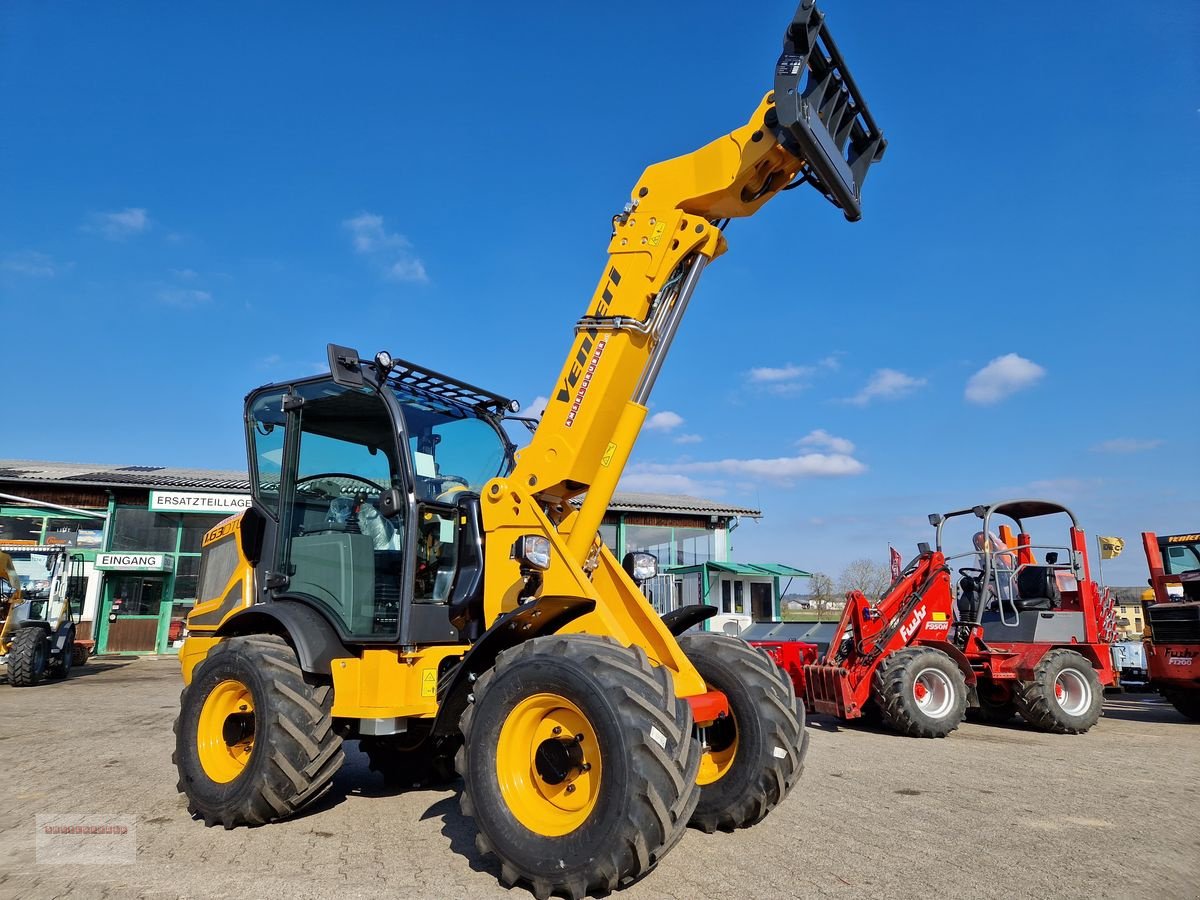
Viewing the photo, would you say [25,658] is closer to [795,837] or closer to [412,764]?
[412,764]

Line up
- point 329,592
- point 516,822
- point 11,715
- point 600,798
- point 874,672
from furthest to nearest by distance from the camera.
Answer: point 11,715 → point 874,672 → point 329,592 → point 516,822 → point 600,798

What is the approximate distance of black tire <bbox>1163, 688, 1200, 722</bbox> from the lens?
1086 cm

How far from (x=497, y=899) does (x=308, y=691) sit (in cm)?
181

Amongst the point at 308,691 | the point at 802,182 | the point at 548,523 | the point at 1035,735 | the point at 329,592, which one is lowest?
the point at 1035,735

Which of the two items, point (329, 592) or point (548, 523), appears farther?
point (329, 592)

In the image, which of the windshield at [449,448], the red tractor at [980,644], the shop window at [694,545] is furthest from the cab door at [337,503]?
the shop window at [694,545]

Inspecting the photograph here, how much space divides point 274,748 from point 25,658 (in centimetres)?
1234

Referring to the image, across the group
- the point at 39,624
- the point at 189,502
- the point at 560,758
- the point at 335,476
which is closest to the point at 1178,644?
the point at 560,758

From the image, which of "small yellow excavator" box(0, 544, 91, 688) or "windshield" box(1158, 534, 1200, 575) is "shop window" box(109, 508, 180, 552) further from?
"windshield" box(1158, 534, 1200, 575)

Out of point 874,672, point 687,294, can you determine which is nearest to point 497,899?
point 687,294

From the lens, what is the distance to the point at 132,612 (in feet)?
66.6

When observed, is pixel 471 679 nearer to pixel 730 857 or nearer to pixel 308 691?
pixel 308 691

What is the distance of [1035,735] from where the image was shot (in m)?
9.20

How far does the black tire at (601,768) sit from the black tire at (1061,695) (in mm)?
7662
